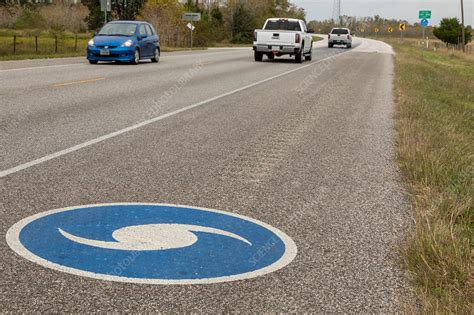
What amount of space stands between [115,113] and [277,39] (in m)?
17.7

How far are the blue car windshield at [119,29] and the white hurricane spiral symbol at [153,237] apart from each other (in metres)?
18.9

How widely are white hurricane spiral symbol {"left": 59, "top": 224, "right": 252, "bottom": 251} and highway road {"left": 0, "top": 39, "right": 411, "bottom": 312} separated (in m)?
0.45

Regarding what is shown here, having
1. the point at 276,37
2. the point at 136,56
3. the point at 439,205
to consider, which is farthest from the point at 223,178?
the point at 276,37

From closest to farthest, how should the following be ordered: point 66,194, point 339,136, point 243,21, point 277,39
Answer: point 66,194
point 339,136
point 277,39
point 243,21

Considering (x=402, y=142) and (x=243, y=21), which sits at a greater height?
(x=243, y=21)

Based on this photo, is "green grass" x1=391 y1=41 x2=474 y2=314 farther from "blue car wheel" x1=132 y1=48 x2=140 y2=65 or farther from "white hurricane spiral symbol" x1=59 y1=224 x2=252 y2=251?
"blue car wheel" x1=132 y1=48 x2=140 y2=65

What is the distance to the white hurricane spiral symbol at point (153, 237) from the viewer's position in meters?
3.69

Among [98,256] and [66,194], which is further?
[66,194]

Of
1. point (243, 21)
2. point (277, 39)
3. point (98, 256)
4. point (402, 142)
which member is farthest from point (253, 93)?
point (243, 21)

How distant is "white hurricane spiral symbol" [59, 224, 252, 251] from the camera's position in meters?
3.69

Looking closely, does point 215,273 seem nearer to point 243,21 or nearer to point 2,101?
point 2,101

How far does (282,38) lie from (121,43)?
8062 mm

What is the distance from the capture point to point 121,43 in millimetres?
21359

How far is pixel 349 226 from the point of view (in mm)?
4305
